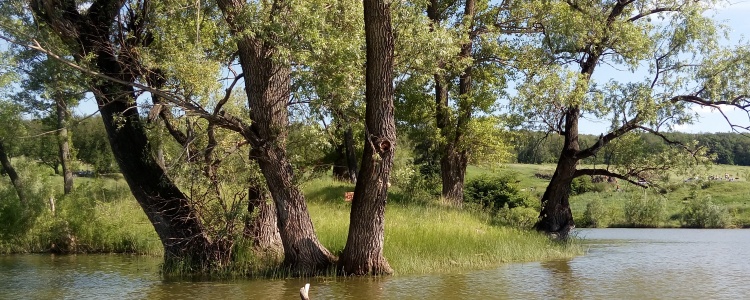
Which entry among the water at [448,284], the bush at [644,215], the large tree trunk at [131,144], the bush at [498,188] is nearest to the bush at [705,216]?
the bush at [644,215]

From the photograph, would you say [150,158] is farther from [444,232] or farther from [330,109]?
[444,232]

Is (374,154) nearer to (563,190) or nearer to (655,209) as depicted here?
(563,190)

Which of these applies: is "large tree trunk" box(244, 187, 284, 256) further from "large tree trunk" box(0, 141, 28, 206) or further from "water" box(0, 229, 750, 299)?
"large tree trunk" box(0, 141, 28, 206)

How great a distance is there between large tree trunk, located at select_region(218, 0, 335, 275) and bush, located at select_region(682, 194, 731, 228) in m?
53.6

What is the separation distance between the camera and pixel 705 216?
195 ft

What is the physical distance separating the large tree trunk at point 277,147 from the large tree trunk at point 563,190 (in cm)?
1168

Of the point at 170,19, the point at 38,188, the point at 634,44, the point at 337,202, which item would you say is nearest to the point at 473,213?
the point at 337,202

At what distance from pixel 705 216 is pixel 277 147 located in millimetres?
56427

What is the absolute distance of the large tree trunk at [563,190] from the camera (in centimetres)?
2262

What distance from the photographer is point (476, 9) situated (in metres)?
24.6

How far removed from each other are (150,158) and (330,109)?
4.39 metres

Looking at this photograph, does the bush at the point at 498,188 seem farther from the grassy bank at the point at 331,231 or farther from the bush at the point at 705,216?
the grassy bank at the point at 331,231

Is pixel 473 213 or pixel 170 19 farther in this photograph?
pixel 473 213

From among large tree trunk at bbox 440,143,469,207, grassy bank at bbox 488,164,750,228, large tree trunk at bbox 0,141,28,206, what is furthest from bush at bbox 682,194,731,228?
large tree trunk at bbox 0,141,28,206
